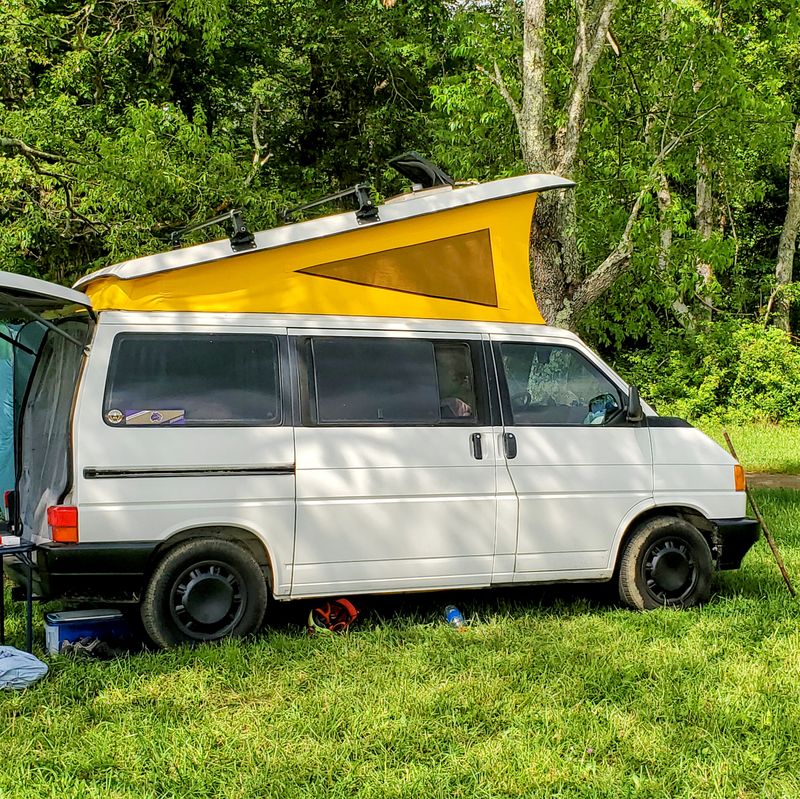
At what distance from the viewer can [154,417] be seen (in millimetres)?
6184

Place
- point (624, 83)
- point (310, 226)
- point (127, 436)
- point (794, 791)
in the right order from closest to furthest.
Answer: point (794, 791) → point (127, 436) → point (310, 226) → point (624, 83)

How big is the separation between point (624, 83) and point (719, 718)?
11.0 meters

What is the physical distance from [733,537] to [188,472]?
3.77 meters

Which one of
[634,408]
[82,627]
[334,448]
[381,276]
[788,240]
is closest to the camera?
[82,627]

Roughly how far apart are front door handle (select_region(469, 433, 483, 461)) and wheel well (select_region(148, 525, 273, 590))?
1.46 m

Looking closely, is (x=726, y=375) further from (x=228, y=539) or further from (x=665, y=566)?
(x=228, y=539)

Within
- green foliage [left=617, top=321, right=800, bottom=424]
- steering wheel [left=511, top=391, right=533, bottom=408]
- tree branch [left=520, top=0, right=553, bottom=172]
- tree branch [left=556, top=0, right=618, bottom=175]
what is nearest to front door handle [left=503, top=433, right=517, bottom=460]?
steering wheel [left=511, top=391, right=533, bottom=408]

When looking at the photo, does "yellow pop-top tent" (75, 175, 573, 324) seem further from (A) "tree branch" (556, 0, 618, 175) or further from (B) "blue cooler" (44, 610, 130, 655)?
(A) "tree branch" (556, 0, 618, 175)

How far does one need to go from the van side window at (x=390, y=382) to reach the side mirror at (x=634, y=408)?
109 cm

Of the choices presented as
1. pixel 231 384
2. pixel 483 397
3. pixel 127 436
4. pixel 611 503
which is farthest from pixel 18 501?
pixel 611 503

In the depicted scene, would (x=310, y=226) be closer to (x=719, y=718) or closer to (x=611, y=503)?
(x=611, y=503)

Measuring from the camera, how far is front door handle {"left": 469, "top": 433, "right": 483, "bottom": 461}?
22.5 ft

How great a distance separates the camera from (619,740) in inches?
189

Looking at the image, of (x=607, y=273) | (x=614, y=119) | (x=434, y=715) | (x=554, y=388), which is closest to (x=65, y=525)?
(x=434, y=715)
